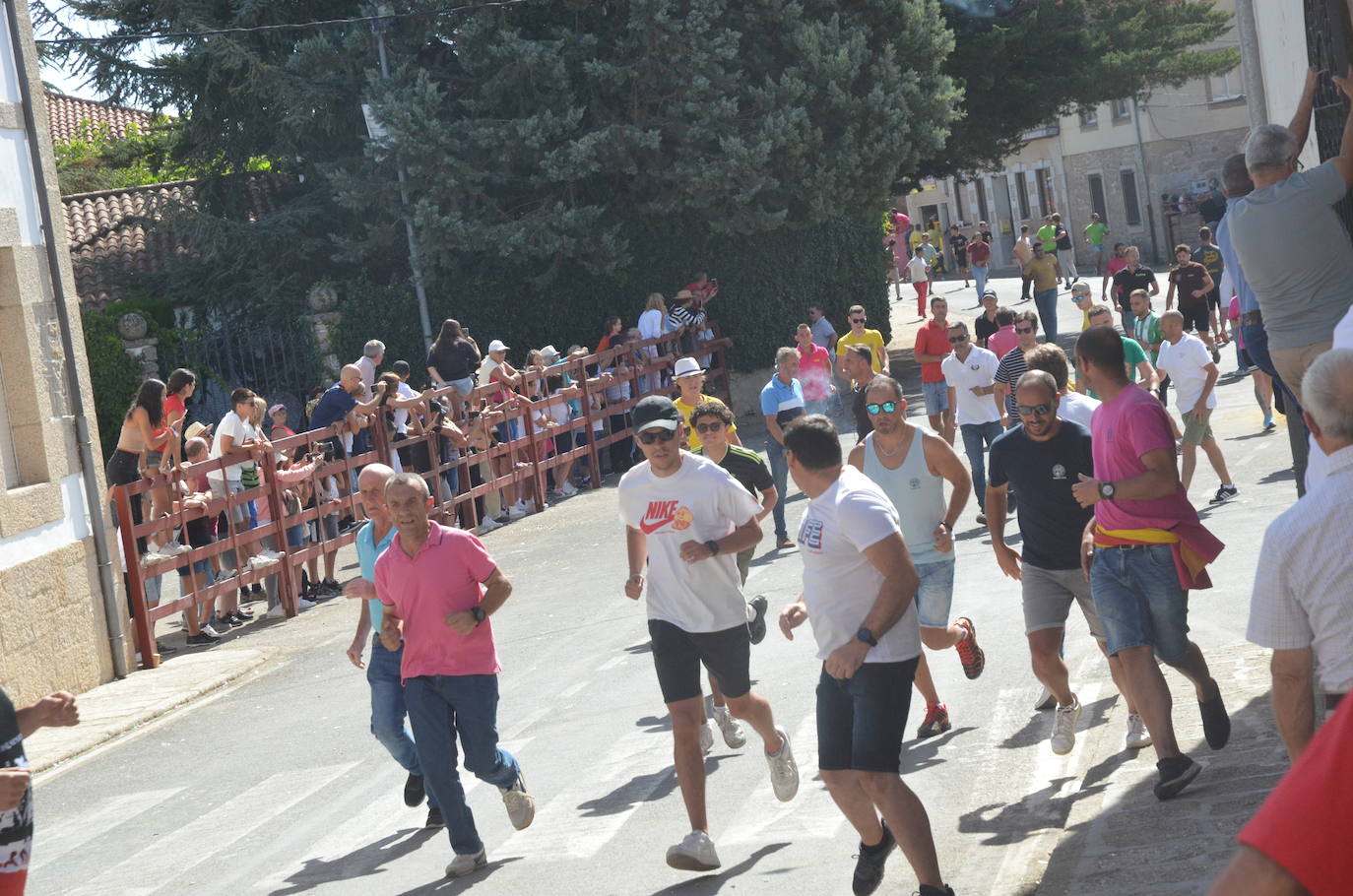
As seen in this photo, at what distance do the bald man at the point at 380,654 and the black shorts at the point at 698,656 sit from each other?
138 centimetres

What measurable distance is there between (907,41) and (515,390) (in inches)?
443

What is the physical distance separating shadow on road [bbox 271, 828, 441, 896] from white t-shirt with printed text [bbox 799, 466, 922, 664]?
276 centimetres

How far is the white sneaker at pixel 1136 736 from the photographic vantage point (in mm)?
7672

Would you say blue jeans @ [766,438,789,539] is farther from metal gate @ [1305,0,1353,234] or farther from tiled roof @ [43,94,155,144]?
tiled roof @ [43,94,155,144]

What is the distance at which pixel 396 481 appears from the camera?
746 cm

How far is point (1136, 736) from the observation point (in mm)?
7680

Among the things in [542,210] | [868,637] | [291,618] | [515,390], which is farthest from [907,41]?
[868,637]

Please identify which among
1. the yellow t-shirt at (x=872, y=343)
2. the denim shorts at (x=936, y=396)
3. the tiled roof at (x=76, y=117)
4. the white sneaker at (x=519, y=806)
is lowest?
the white sneaker at (x=519, y=806)

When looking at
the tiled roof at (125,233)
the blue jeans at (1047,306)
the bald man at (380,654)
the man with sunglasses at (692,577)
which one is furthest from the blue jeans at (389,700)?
the blue jeans at (1047,306)

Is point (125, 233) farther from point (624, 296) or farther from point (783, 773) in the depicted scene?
point (783, 773)

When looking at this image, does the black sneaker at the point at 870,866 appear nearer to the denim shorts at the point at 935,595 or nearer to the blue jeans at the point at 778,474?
the denim shorts at the point at 935,595

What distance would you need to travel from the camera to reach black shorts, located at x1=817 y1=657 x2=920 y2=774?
587 centimetres

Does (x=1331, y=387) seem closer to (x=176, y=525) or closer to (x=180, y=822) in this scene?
(x=180, y=822)

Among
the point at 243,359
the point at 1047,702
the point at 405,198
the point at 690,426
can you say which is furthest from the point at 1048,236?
the point at 1047,702
